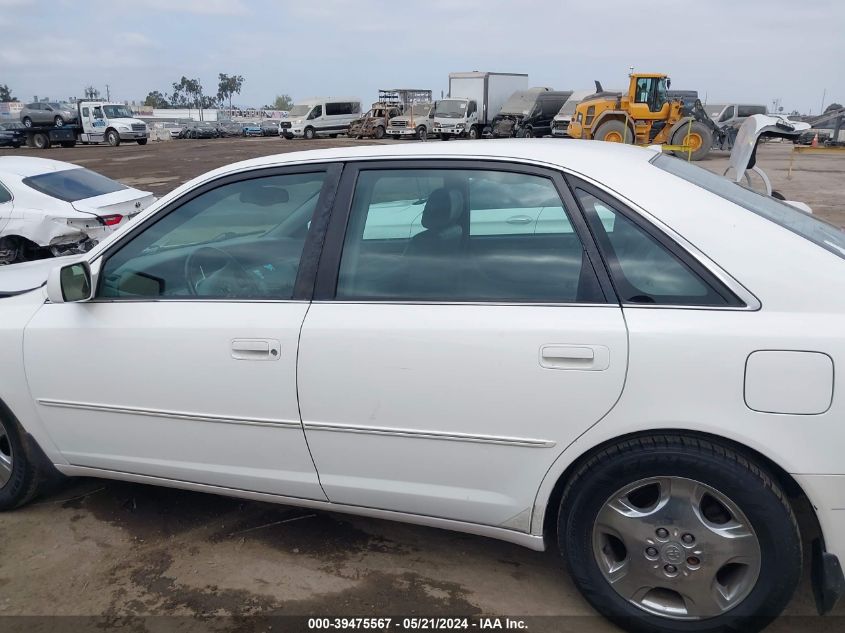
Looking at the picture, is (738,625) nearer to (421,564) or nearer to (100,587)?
(421,564)

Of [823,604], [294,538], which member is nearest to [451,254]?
[294,538]

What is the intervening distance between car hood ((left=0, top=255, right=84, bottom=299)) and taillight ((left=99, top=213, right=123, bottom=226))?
403cm

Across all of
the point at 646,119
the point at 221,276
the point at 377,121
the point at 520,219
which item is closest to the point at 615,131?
the point at 646,119

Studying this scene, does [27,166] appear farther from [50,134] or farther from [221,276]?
[50,134]

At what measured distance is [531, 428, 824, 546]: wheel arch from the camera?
2.07 metres

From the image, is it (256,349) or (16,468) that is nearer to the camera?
(256,349)

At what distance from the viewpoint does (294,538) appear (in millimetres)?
2994

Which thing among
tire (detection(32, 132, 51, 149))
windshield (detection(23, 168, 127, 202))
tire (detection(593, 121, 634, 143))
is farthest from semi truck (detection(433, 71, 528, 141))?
windshield (detection(23, 168, 127, 202))

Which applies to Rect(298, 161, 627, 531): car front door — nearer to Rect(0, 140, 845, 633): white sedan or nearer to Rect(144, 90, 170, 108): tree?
Rect(0, 140, 845, 633): white sedan

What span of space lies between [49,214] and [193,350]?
6293 millimetres

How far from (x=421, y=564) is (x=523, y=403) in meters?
1.00

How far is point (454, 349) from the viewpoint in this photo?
226 cm

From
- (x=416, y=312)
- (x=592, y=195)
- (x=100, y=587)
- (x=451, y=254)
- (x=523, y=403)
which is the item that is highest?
(x=592, y=195)

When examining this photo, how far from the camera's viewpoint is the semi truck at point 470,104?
34.6 meters
